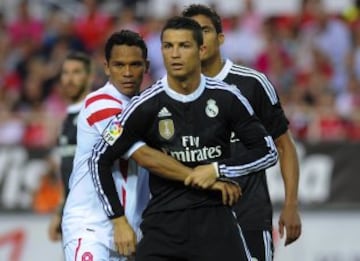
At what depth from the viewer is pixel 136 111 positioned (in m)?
7.18

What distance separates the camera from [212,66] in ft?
27.7

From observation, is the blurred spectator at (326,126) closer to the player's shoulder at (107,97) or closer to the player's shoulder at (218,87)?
the player's shoulder at (107,97)

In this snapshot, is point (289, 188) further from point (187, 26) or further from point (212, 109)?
point (187, 26)

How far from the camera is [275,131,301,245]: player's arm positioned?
8266 mm

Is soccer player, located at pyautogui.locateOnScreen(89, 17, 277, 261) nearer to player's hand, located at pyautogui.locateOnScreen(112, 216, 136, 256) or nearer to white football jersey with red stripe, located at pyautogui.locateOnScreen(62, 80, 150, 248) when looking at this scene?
player's hand, located at pyautogui.locateOnScreen(112, 216, 136, 256)

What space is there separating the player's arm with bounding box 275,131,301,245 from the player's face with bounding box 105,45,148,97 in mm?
1221

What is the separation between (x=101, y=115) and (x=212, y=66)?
1.07 metres

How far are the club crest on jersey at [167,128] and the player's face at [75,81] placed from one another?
371cm

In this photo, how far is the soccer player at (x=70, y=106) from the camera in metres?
10.2

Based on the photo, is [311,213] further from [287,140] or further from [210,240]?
[210,240]

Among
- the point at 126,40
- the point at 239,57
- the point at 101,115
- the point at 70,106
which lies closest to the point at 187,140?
the point at 101,115


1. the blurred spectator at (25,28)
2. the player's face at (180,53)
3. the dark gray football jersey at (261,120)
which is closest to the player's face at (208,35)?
the dark gray football jersey at (261,120)

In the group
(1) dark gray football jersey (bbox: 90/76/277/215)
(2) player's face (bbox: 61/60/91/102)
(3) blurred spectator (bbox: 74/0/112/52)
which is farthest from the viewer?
(3) blurred spectator (bbox: 74/0/112/52)

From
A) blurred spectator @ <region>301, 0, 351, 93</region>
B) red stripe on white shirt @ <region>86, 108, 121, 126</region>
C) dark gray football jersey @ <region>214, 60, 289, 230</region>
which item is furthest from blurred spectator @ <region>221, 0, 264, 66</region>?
red stripe on white shirt @ <region>86, 108, 121, 126</region>
